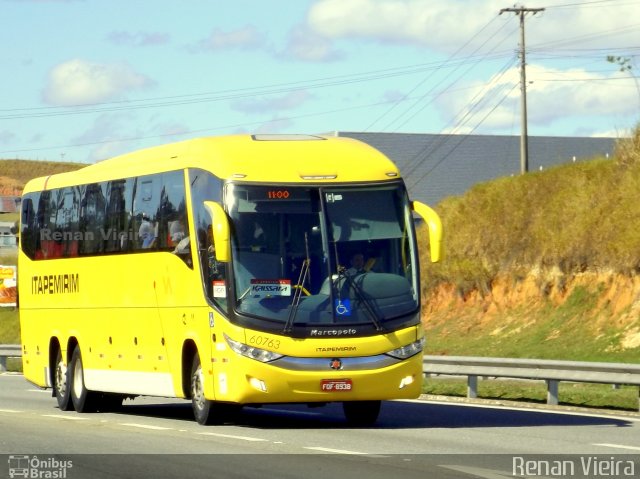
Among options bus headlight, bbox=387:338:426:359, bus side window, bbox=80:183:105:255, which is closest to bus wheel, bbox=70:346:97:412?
bus side window, bbox=80:183:105:255

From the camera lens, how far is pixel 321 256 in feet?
56.1

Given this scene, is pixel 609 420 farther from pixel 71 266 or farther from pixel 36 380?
pixel 36 380

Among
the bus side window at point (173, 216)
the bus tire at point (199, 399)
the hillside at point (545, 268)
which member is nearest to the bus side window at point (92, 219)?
the bus side window at point (173, 216)

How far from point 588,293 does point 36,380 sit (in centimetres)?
1935

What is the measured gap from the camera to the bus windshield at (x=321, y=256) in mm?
16938

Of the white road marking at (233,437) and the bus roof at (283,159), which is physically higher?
the bus roof at (283,159)

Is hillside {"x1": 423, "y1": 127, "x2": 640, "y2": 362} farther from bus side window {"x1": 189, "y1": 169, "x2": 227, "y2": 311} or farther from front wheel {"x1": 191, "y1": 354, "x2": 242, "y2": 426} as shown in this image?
bus side window {"x1": 189, "y1": 169, "x2": 227, "y2": 311}

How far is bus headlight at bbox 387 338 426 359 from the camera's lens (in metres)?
17.2

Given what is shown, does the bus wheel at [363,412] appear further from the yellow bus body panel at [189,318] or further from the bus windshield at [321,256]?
the bus windshield at [321,256]

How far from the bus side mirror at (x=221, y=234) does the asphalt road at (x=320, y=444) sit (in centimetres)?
206

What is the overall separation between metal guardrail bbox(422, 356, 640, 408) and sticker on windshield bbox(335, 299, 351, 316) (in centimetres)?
496

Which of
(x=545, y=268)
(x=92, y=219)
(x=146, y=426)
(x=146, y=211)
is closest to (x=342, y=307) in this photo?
(x=146, y=426)

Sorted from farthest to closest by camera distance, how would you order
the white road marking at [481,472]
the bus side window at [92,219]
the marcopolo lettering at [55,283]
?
the marcopolo lettering at [55,283] → the bus side window at [92,219] → the white road marking at [481,472]

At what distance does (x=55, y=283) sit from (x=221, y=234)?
24.1 feet
